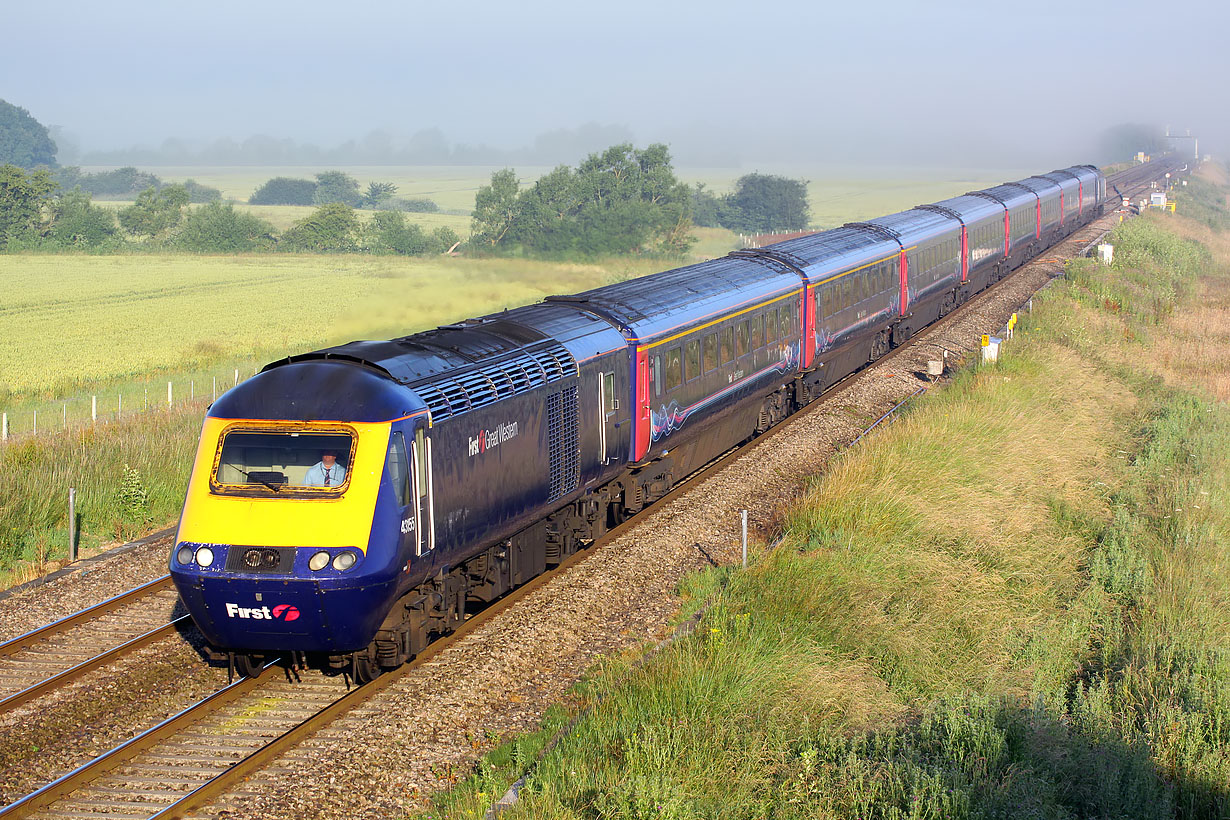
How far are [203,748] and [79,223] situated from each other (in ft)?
311

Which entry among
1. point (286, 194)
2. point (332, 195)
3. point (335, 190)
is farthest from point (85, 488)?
point (286, 194)

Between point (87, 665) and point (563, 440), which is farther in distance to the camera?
point (563, 440)

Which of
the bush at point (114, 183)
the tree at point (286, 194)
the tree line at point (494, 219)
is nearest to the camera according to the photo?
the tree line at point (494, 219)

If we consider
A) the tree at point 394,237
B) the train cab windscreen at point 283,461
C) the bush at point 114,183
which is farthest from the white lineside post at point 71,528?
the bush at point 114,183

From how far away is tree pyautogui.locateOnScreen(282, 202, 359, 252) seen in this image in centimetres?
9419

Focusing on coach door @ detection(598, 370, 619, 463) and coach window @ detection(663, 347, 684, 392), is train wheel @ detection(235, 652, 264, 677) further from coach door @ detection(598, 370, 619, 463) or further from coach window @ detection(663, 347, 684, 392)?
coach window @ detection(663, 347, 684, 392)

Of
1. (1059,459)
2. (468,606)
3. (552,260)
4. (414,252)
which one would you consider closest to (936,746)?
(468,606)

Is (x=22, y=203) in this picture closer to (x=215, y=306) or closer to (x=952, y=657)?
(x=215, y=306)

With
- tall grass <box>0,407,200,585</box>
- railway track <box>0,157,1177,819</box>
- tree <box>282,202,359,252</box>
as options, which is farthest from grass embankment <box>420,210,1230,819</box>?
tree <box>282,202,359,252</box>

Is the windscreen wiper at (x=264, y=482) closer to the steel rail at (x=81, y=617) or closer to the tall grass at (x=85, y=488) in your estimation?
the steel rail at (x=81, y=617)

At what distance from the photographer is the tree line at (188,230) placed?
Result: 90.6 m

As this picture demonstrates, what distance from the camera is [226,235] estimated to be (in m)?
92.6

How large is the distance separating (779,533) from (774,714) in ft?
21.2

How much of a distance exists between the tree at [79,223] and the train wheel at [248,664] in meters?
91.8
